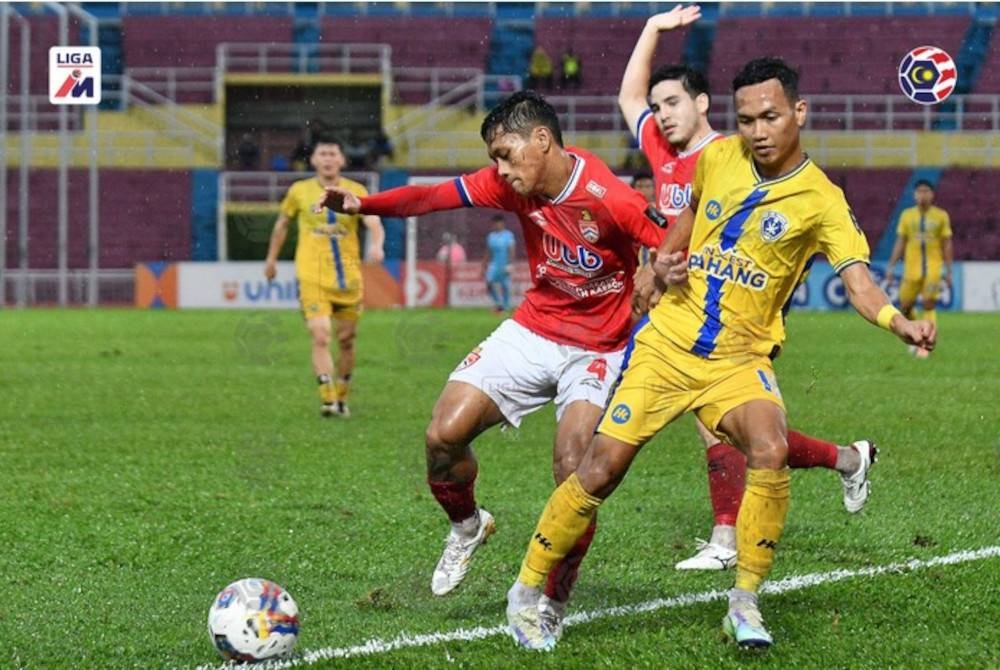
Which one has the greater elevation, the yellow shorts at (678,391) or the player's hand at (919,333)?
the player's hand at (919,333)

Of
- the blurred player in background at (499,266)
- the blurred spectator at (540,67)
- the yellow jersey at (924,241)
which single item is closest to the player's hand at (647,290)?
the yellow jersey at (924,241)

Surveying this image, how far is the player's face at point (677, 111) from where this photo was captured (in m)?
7.48

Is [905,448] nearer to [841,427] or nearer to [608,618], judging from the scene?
[841,427]

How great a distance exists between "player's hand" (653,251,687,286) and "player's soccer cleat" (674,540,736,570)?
165 centimetres

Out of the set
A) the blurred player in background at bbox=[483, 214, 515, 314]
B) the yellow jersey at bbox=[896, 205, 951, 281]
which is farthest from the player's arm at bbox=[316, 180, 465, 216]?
the blurred player in background at bbox=[483, 214, 515, 314]

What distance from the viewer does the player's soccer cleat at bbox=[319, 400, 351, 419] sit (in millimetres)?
12930

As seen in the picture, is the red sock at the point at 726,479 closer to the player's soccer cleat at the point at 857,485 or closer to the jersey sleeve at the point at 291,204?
the player's soccer cleat at the point at 857,485

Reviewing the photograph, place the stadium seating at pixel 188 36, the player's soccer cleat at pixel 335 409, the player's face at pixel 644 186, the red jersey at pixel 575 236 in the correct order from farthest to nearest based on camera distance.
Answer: the stadium seating at pixel 188 36 < the player's soccer cleat at pixel 335 409 < the player's face at pixel 644 186 < the red jersey at pixel 575 236

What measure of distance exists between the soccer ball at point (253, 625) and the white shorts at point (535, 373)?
1.47 m

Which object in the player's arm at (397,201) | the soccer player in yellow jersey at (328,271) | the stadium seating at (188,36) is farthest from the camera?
the stadium seating at (188,36)

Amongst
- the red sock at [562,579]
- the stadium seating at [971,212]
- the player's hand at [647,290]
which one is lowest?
the stadium seating at [971,212]

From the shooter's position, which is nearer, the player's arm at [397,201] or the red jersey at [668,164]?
the player's arm at [397,201]

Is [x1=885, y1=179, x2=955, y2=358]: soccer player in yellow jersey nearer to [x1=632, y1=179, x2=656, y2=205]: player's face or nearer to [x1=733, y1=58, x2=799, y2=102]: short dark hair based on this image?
[x1=632, y1=179, x2=656, y2=205]: player's face

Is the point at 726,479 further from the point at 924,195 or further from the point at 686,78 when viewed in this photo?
the point at 924,195
